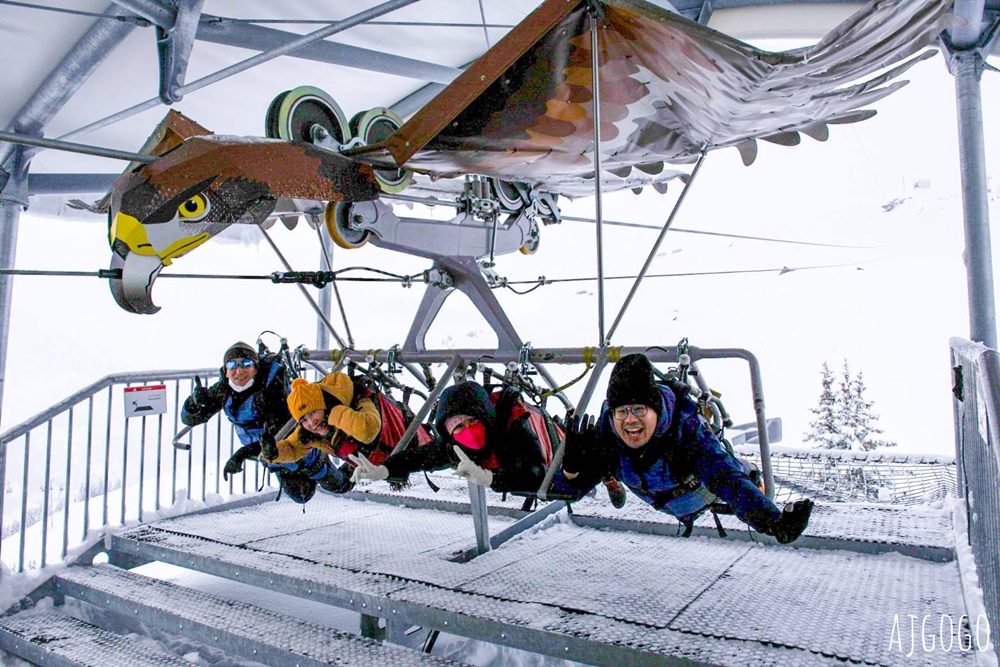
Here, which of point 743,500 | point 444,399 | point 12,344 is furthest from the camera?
point 12,344

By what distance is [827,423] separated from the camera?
11828mm

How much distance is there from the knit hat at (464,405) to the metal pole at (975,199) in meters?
3.41

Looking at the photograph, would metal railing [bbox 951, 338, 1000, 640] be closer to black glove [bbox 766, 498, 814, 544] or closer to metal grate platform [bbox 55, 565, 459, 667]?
black glove [bbox 766, 498, 814, 544]

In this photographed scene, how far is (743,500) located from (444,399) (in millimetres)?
1083

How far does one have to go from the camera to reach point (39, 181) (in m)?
5.80

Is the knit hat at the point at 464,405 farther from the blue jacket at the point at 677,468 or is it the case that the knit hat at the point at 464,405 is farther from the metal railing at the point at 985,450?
the metal railing at the point at 985,450

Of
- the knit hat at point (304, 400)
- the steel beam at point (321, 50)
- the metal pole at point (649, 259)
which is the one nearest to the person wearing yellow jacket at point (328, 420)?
the knit hat at point (304, 400)

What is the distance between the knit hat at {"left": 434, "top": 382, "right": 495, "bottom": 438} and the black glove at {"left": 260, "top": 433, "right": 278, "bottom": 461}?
89cm

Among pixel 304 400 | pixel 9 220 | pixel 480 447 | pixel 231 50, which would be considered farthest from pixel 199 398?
pixel 9 220

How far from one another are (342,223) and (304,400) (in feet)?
2.68

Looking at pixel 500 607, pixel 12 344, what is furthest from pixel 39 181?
pixel 12 344

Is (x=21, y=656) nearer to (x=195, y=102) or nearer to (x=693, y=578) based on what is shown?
(x=693, y=578)

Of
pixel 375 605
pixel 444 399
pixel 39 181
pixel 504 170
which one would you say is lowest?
pixel 375 605

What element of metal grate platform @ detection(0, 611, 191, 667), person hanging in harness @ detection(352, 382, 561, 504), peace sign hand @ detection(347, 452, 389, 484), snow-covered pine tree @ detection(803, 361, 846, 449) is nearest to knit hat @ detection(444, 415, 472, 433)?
person hanging in harness @ detection(352, 382, 561, 504)
